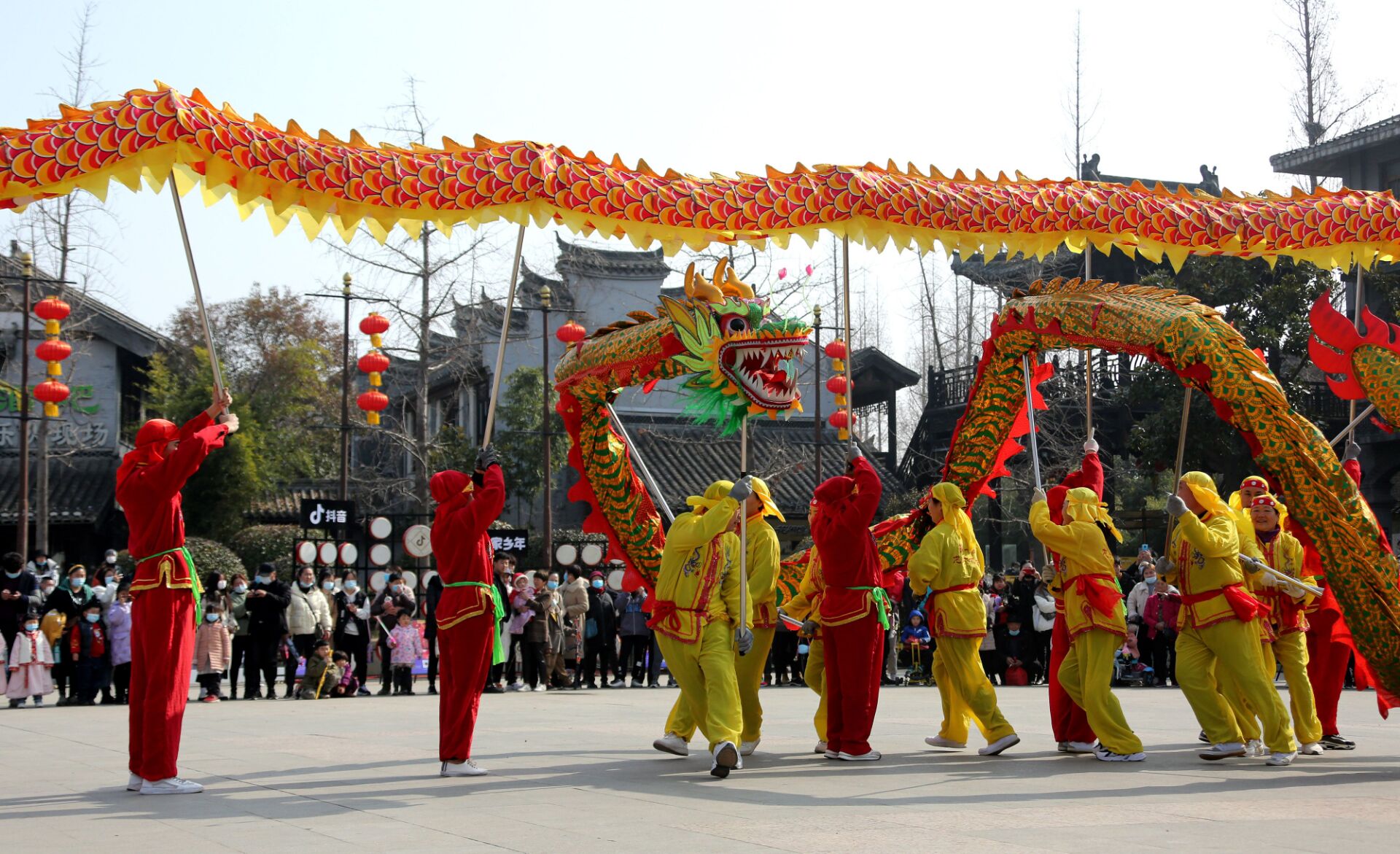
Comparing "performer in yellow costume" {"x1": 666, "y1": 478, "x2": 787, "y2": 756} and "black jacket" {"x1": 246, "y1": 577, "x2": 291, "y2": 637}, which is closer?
"performer in yellow costume" {"x1": 666, "y1": 478, "x2": 787, "y2": 756}

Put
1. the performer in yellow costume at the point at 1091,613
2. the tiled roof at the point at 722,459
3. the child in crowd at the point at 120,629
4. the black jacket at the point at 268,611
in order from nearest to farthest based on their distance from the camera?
the performer in yellow costume at the point at 1091,613, the child in crowd at the point at 120,629, the black jacket at the point at 268,611, the tiled roof at the point at 722,459

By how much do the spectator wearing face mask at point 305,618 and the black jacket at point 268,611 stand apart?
0.16m

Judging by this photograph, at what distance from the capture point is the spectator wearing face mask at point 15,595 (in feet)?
44.0

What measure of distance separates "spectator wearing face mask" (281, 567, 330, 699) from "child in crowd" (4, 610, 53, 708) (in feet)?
7.47

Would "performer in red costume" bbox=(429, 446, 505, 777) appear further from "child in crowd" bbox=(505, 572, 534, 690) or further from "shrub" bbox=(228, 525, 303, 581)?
"shrub" bbox=(228, 525, 303, 581)

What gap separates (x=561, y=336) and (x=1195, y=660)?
30.8 feet

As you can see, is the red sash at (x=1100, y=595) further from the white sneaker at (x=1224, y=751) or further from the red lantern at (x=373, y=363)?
the red lantern at (x=373, y=363)

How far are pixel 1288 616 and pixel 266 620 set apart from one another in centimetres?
958

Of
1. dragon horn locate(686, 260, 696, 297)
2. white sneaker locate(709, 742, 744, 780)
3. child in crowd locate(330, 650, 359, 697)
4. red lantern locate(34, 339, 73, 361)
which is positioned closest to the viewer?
white sneaker locate(709, 742, 744, 780)

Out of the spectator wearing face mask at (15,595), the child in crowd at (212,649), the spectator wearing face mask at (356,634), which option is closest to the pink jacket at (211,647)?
the child in crowd at (212,649)

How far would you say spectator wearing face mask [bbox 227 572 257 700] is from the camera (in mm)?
14125

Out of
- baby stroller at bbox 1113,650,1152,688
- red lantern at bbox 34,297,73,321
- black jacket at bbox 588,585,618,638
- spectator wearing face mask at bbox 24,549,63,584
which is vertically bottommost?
baby stroller at bbox 1113,650,1152,688

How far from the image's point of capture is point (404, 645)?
1470 cm

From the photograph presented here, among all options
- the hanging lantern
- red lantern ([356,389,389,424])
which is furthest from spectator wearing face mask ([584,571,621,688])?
the hanging lantern
